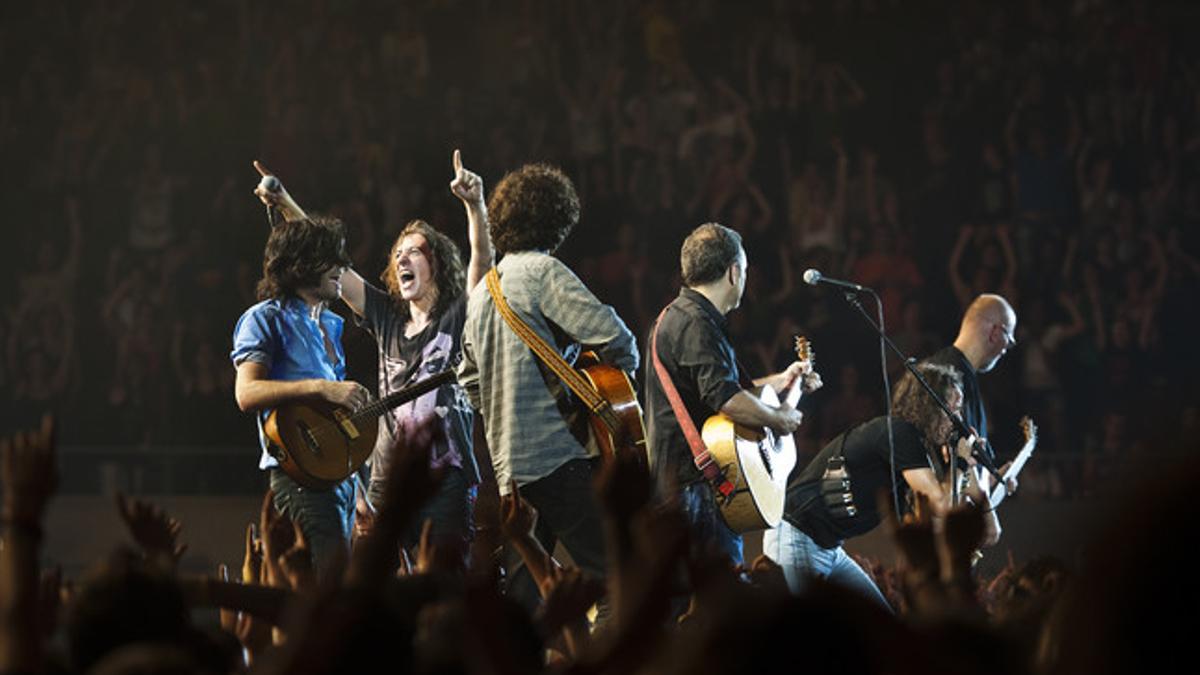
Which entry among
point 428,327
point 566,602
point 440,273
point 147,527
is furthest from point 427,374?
point 566,602

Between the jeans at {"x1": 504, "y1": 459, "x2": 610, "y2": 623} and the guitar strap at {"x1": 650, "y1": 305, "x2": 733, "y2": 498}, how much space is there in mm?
633

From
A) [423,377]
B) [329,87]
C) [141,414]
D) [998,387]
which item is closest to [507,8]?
[329,87]

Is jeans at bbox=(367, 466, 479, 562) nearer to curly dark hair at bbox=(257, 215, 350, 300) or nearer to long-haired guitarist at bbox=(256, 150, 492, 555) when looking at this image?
long-haired guitarist at bbox=(256, 150, 492, 555)

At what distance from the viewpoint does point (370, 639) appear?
4.86ft

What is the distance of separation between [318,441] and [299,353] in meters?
0.30

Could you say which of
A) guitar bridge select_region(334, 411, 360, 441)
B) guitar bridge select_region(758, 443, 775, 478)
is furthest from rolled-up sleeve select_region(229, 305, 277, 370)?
guitar bridge select_region(758, 443, 775, 478)

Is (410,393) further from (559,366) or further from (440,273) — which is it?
(559,366)

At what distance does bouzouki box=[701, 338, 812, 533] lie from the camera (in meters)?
5.69

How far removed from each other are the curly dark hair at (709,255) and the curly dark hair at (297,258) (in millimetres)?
1180

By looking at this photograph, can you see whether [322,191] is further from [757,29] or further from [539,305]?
[539,305]

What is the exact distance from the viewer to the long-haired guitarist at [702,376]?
5.68 meters

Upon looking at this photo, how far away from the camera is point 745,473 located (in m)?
5.70

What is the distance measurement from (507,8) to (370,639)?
12.1 m

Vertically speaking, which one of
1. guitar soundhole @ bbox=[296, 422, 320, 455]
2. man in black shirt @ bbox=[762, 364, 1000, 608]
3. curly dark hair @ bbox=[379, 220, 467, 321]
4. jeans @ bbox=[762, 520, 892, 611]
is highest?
curly dark hair @ bbox=[379, 220, 467, 321]
